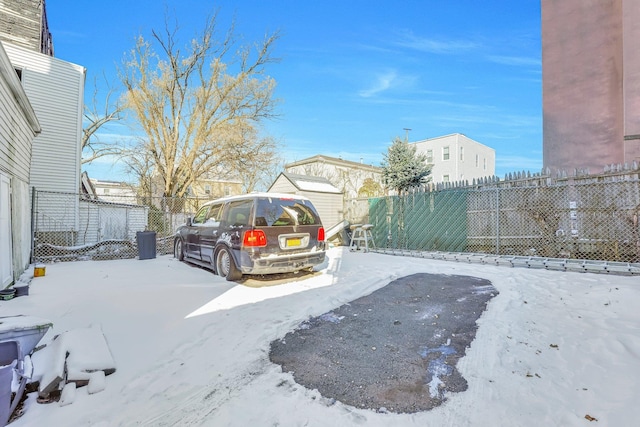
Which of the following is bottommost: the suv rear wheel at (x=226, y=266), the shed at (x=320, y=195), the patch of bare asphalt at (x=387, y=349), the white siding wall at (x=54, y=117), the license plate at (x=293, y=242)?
the patch of bare asphalt at (x=387, y=349)

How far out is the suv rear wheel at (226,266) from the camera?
5.86m

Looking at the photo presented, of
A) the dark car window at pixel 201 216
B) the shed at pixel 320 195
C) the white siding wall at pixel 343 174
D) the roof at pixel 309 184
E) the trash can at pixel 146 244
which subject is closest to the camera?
the dark car window at pixel 201 216

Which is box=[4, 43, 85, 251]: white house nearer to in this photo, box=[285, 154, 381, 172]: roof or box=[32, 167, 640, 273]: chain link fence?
box=[32, 167, 640, 273]: chain link fence

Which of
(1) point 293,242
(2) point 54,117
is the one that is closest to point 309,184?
(1) point 293,242

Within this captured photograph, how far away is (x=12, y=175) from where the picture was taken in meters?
6.18

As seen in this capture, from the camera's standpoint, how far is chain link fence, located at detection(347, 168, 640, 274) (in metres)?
6.77

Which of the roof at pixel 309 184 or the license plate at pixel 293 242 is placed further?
the roof at pixel 309 184

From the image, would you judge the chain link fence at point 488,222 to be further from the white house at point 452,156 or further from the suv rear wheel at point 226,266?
the white house at point 452,156

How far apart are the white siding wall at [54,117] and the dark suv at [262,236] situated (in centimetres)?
824

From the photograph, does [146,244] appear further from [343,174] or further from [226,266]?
[343,174]

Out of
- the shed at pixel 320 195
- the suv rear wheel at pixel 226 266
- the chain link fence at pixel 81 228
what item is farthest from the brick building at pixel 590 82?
the chain link fence at pixel 81 228

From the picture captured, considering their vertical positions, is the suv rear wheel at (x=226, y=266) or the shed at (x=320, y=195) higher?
the shed at (x=320, y=195)

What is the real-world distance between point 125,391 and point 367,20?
483 inches

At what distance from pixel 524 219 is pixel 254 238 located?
7.16 meters
